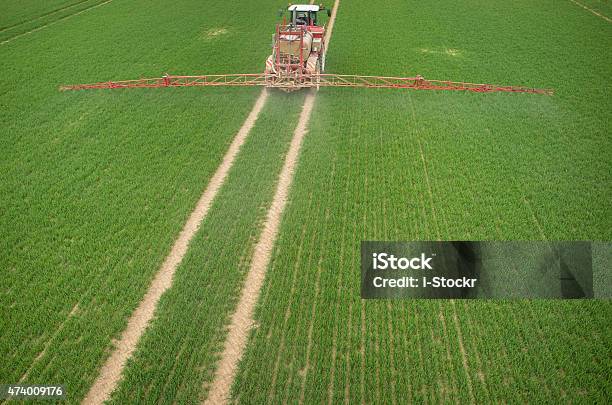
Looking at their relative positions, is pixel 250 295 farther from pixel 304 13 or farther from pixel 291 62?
pixel 304 13

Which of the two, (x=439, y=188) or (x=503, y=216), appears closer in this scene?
(x=503, y=216)

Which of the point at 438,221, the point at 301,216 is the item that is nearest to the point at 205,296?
the point at 301,216

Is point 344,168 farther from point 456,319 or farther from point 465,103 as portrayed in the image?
point 465,103

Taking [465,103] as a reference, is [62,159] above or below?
below

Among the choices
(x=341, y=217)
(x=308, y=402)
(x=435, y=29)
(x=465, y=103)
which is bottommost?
(x=308, y=402)

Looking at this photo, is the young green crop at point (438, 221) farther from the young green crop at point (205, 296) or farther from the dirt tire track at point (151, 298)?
the dirt tire track at point (151, 298)

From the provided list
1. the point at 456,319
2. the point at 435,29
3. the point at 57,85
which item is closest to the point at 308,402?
the point at 456,319

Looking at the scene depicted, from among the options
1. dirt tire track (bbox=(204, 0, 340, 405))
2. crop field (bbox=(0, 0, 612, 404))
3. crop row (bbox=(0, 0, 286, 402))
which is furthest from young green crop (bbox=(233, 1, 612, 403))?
crop row (bbox=(0, 0, 286, 402))
